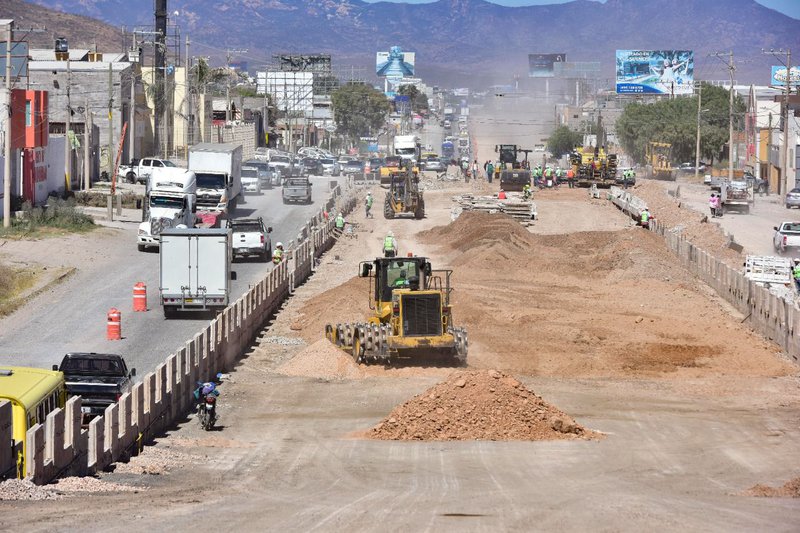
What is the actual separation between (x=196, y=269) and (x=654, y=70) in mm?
165528

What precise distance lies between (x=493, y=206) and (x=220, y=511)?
56658 millimetres

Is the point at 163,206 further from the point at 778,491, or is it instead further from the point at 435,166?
the point at 435,166

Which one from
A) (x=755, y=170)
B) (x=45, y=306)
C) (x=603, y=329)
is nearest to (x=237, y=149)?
(x=45, y=306)

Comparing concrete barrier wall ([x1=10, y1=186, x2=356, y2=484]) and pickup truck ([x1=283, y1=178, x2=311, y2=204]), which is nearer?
concrete barrier wall ([x1=10, y1=186, x2=356, y2=484])

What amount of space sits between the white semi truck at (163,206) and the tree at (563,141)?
134041 millimetres

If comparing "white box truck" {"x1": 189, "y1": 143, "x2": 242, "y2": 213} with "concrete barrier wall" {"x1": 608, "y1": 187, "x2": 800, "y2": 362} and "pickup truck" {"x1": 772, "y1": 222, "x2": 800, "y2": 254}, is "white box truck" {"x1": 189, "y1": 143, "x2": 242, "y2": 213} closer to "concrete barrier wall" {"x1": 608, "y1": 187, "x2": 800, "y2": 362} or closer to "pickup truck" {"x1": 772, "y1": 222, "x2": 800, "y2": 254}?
"concrete barrier wall" {"x1": 608, "y1": 187, "x2": 800, "y2": 362}

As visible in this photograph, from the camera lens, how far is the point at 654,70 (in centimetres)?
19300

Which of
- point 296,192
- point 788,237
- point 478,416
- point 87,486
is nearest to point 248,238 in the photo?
point 788,237

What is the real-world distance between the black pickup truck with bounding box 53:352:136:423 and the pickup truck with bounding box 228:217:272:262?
82.0 ft

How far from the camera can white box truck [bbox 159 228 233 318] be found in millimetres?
36031

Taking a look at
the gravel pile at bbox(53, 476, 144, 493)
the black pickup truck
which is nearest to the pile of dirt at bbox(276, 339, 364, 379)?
the black pickup truck

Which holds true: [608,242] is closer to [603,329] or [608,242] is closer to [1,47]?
→ [603,329]

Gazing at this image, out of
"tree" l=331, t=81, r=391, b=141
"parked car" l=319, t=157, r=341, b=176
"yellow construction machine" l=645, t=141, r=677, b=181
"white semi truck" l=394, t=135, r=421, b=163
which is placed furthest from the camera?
"tree" l=331, t=81, r=391, b=141

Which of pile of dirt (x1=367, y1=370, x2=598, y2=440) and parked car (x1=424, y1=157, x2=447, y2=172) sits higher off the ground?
parked car (x1=424, y1=157, x2=447, y2=172)
